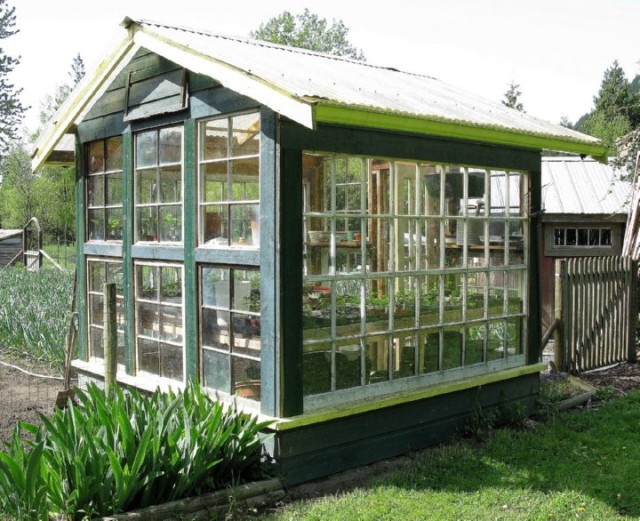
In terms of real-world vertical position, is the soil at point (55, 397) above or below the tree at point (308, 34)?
below

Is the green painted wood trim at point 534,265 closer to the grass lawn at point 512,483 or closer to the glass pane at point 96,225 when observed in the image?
the grass lawn at point 512,483

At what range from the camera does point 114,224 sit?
798 cm

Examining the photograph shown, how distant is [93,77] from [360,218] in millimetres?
3205

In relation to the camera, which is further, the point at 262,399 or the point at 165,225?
the point at 165,225

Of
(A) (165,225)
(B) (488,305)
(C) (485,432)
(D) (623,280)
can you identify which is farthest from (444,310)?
(D) (623,280)

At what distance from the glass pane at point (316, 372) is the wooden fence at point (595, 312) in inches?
188

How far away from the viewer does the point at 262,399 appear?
591cm

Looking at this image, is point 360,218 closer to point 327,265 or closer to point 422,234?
point 327,265

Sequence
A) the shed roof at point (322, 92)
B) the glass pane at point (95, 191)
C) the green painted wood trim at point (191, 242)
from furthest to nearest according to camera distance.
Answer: the glass pane at point (95, 191)
the green painted wood trim at point (191, 242)
the shed roof at point (322, 92)

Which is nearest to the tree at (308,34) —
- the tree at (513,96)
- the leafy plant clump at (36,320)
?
the tree at (513,96)

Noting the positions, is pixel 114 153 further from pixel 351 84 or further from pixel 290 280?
pixel 290 280

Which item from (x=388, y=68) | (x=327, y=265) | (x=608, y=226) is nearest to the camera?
(x=327, y=265)

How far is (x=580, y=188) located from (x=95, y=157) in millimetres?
11277

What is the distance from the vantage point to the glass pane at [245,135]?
6.03 meters
